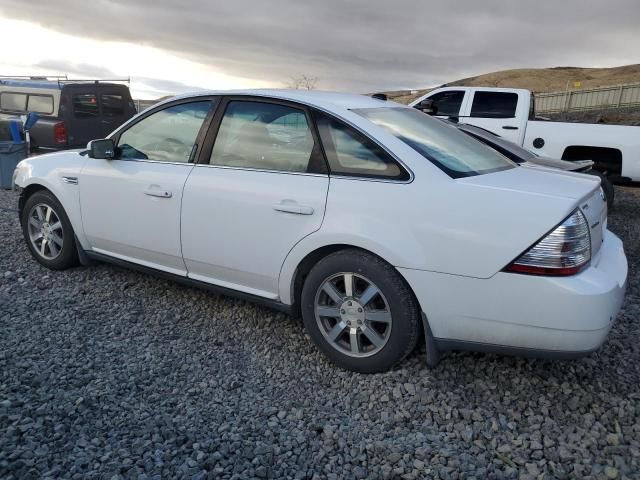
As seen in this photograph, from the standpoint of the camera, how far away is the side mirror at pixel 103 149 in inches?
161

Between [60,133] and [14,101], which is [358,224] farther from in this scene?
[14,101]

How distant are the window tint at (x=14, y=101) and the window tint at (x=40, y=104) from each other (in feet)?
0.72

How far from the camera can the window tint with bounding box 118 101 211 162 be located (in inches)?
152

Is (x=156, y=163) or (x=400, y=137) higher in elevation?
(x=400, y=137)

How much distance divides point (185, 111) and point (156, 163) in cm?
44

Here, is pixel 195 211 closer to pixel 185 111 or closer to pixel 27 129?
pixel 185 111

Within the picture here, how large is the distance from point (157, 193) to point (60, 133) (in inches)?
320

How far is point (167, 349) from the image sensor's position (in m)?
3.51

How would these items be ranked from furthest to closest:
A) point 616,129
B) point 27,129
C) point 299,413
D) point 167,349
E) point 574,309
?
point 27,129
point 616,129
point 167,349
point 299,413
point 574,309

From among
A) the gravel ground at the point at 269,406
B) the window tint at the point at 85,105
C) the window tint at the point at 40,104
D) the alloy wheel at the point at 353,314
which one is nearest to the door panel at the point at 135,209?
the gravel ground at the point at 269,406

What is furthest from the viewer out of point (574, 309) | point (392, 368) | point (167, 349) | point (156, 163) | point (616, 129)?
point (616, 129)

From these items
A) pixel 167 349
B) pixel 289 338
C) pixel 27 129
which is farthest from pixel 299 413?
pixel 27 129

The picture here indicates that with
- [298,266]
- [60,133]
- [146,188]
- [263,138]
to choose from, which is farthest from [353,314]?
[60,133]

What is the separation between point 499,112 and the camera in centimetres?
936
